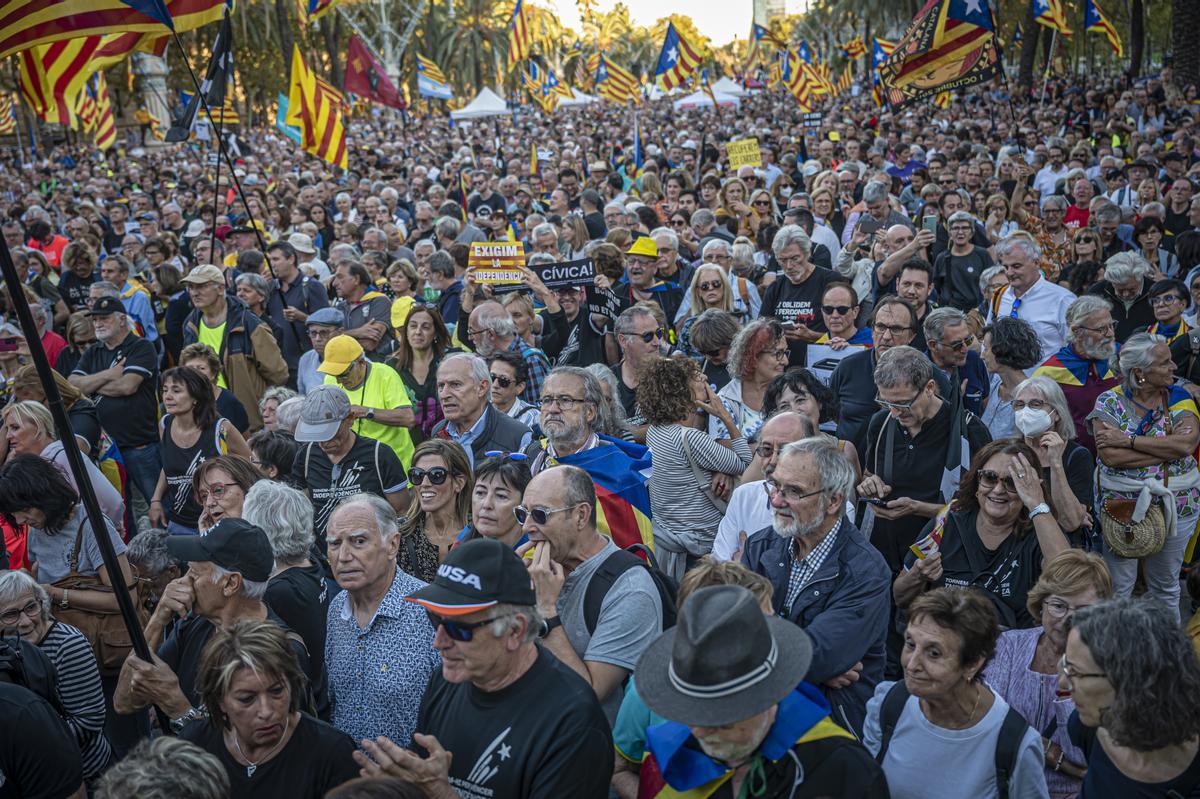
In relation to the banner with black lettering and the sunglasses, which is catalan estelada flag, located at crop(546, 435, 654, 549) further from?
the banner with black lettering

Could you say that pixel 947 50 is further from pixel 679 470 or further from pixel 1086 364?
pixel 679 470

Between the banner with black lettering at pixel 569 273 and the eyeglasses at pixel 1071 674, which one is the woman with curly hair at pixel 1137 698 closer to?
the eyeglasses at pixel 1071 674

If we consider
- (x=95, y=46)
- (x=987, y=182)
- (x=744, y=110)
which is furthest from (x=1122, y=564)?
(x=744, y=110)

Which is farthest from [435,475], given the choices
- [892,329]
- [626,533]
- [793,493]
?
[892,329]

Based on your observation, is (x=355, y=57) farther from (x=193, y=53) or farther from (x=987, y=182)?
(x=193, y=53)

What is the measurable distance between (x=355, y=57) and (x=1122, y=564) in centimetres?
2285

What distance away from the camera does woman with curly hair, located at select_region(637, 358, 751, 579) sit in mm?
5207

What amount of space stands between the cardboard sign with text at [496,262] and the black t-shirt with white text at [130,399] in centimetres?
242

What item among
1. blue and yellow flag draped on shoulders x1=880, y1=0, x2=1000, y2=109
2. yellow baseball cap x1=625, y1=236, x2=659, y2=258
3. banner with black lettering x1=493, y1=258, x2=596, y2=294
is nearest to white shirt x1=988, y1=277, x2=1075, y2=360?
yellow baseball cap x1=625, y1=236, x2=659, y2=258

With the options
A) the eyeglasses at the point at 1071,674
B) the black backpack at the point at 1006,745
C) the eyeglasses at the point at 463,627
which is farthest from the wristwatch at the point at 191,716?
the eyeglasses at the point at 1071,674

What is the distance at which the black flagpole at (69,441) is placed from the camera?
3363 millimetres

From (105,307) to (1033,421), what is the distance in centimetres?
625

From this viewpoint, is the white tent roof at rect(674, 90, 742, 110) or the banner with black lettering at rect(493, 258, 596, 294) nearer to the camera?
the banner with black lettering at rect(493, 258, 596, 294)

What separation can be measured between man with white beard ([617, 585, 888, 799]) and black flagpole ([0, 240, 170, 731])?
5.96 ft
